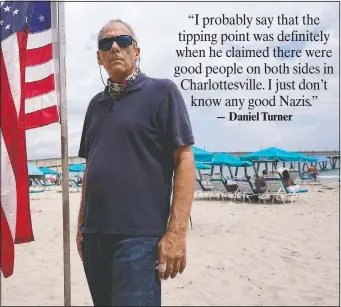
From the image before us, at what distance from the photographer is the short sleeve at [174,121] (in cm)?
170

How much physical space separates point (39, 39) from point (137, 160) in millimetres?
1716

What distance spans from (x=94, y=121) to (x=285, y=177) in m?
13.7

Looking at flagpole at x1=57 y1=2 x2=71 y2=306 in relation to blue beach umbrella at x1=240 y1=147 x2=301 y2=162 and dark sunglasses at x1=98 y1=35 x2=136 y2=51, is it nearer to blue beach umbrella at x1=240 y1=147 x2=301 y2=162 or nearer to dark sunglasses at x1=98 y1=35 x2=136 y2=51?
dark sunglasses at x1=98 y1=35 x2=136 y2=51

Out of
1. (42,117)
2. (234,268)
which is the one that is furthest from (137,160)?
(234,268)

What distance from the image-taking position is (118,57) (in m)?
1.90

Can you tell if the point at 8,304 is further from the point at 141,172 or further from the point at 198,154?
the point at 198,154

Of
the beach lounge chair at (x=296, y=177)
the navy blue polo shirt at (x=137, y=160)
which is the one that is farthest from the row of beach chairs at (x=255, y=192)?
the navy blue polo shirt at (x=137, y=160)

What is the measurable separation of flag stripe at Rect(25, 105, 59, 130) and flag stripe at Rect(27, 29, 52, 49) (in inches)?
17.8

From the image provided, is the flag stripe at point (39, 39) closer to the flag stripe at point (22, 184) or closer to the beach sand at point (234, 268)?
the flag stripe at point (22, 184)

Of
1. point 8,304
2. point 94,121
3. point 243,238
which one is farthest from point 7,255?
point 243,238

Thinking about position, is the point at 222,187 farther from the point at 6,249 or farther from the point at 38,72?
the point at 6,249

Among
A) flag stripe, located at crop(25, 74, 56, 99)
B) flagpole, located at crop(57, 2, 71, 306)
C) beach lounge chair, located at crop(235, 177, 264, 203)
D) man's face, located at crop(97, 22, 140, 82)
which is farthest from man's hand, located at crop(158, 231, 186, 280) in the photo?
beach lounge chair, located at crop(235, 177, 264, 203)

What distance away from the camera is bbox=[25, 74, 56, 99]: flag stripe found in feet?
9.80

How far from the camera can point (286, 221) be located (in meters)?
8.98
